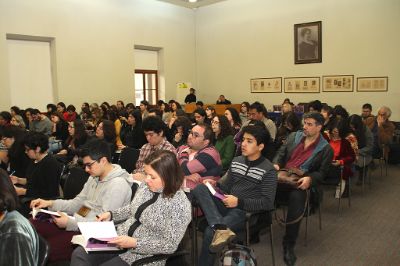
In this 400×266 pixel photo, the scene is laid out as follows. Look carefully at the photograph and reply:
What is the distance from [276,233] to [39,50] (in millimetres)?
9532

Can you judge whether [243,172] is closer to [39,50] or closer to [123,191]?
[123,191]

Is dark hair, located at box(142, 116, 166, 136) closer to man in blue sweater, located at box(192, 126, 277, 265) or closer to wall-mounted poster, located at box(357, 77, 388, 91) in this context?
man in blue sweater, located at box(192, 126, 277, 265)

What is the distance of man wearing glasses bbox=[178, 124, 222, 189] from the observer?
3.32 metres

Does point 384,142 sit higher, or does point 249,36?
point 249,36

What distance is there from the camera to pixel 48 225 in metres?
2.83

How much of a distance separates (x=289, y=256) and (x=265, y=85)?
9.89 m

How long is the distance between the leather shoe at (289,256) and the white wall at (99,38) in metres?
9.21

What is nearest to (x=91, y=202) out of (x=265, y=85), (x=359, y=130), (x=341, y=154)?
(x=341, y=154)

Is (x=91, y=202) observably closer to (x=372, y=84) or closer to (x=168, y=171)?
(x=168, y=171)

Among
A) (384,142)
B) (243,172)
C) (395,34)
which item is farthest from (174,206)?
(395,34)

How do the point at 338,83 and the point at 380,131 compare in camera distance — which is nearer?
the point at 380,131

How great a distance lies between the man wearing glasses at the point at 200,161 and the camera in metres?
3.32

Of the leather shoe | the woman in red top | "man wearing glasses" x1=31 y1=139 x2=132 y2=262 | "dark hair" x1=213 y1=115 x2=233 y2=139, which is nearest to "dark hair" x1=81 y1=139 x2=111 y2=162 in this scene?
"man wearing glasses" x1=31 y1=139 x2=132 y2=262

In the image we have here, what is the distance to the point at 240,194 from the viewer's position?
118 inches
